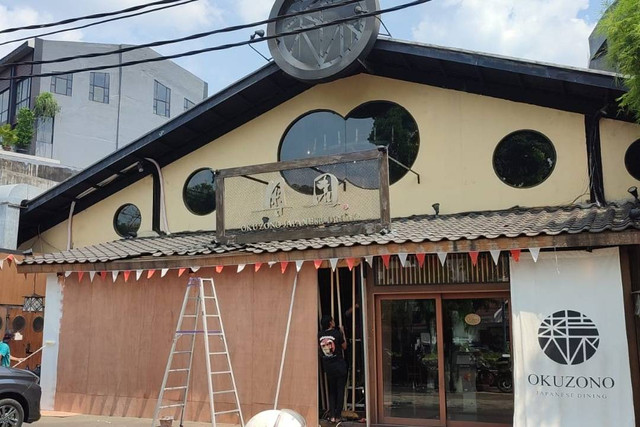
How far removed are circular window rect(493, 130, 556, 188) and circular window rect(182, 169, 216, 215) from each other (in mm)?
6099

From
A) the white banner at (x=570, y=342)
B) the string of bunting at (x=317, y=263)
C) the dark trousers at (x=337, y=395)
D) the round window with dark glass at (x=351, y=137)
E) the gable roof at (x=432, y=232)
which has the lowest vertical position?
the dark trousers at (x=337, y=395)

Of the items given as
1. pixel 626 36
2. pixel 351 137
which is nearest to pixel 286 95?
pixel 351 137

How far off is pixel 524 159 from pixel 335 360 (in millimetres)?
4825

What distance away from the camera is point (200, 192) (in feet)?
46.6

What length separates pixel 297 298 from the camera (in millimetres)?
10844

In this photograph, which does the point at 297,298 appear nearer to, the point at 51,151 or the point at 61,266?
the point at 61,266

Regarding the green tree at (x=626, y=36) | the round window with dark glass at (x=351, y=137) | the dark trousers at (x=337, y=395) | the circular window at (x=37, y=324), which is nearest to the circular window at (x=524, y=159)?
the round window with dark glass at (x=351, y=137)

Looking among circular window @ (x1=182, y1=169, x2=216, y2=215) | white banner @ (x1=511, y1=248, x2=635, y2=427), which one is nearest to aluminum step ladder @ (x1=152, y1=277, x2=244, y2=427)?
circular window @ (x1=182, y1=169, x2=216, y2=215)

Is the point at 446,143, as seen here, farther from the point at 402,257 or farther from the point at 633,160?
the point at 402,257

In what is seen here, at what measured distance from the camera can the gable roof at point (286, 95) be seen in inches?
421

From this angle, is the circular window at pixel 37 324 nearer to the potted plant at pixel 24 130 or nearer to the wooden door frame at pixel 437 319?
the wooden door frame at pixel 437 319

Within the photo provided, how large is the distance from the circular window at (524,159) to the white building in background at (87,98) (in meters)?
27.5

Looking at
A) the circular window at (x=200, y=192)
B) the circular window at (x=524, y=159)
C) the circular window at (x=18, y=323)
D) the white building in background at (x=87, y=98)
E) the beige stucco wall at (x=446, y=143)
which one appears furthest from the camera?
the white building in background at (x=87, y=98)

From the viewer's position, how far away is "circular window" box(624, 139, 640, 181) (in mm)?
10477
